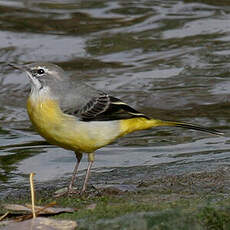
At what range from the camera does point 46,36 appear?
13445 millimetres

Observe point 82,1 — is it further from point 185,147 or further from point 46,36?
point 185,147

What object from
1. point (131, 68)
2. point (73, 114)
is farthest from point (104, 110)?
point (131, 68)

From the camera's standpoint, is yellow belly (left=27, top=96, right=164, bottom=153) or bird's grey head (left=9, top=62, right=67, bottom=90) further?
bird's grey head (left=9, top=62, right=67, bottom=90)

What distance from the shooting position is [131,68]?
1226 centimetres

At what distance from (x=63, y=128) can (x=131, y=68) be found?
18.7ft

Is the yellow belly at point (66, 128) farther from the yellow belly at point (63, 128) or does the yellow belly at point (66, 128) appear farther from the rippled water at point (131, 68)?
the rippled water at point (131, 68)

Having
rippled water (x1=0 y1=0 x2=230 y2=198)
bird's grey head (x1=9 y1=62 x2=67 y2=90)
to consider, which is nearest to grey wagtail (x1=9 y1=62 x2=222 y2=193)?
bird's grey head (x1=9 y1=62 x2=67 y2=90)

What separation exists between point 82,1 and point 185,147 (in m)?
6.70

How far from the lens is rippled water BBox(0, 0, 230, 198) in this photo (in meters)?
8.43

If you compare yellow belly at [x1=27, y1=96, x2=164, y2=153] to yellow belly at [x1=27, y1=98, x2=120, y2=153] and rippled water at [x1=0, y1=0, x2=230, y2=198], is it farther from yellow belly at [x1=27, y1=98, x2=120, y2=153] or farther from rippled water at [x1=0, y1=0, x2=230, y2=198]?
rippled water at [x1=0, y1=0, x2=230, y2=198]

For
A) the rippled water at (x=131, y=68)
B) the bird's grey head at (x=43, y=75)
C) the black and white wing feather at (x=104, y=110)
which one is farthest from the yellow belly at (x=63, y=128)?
the rippled water at (x=131, y=68)

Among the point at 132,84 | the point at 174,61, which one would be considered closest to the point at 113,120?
the point at 132,84

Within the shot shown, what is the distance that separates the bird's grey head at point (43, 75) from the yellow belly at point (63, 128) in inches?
11.9

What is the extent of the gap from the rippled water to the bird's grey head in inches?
44.8
